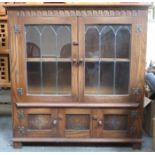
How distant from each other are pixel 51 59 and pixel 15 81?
12.7 inches

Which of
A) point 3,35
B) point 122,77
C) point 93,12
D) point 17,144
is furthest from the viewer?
point 3,35

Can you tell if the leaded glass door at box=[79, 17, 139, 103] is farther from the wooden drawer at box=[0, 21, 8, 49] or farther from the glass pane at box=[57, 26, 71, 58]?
the wooden drawer at box=[0, 21, 8, 49]

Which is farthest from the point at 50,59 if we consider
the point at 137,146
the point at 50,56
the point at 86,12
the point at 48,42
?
the point at 137,146

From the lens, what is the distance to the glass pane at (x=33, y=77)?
1.89m

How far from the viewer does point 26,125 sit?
6.41 ft

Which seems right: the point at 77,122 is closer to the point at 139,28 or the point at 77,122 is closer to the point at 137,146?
the point at 137,146

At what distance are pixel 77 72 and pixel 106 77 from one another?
23 cm

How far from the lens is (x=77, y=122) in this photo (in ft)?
6.40

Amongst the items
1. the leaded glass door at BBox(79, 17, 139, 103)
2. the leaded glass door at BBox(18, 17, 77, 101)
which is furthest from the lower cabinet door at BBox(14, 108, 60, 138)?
the leaded glass door at BBox(79, 17, 139, 103)

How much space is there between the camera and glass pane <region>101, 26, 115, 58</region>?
1.82 metres

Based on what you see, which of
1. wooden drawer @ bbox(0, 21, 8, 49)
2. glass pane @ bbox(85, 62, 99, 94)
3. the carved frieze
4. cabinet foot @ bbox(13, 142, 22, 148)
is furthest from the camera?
wooden drawer @ bbox(0, 21, 8, 49)

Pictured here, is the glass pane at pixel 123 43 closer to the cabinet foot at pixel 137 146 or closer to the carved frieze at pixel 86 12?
the carved frieze at pixel 86 12

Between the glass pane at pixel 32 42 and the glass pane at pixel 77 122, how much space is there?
547 mm

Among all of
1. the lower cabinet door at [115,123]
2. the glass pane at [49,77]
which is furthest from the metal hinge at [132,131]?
the glass pane at [49,77]
